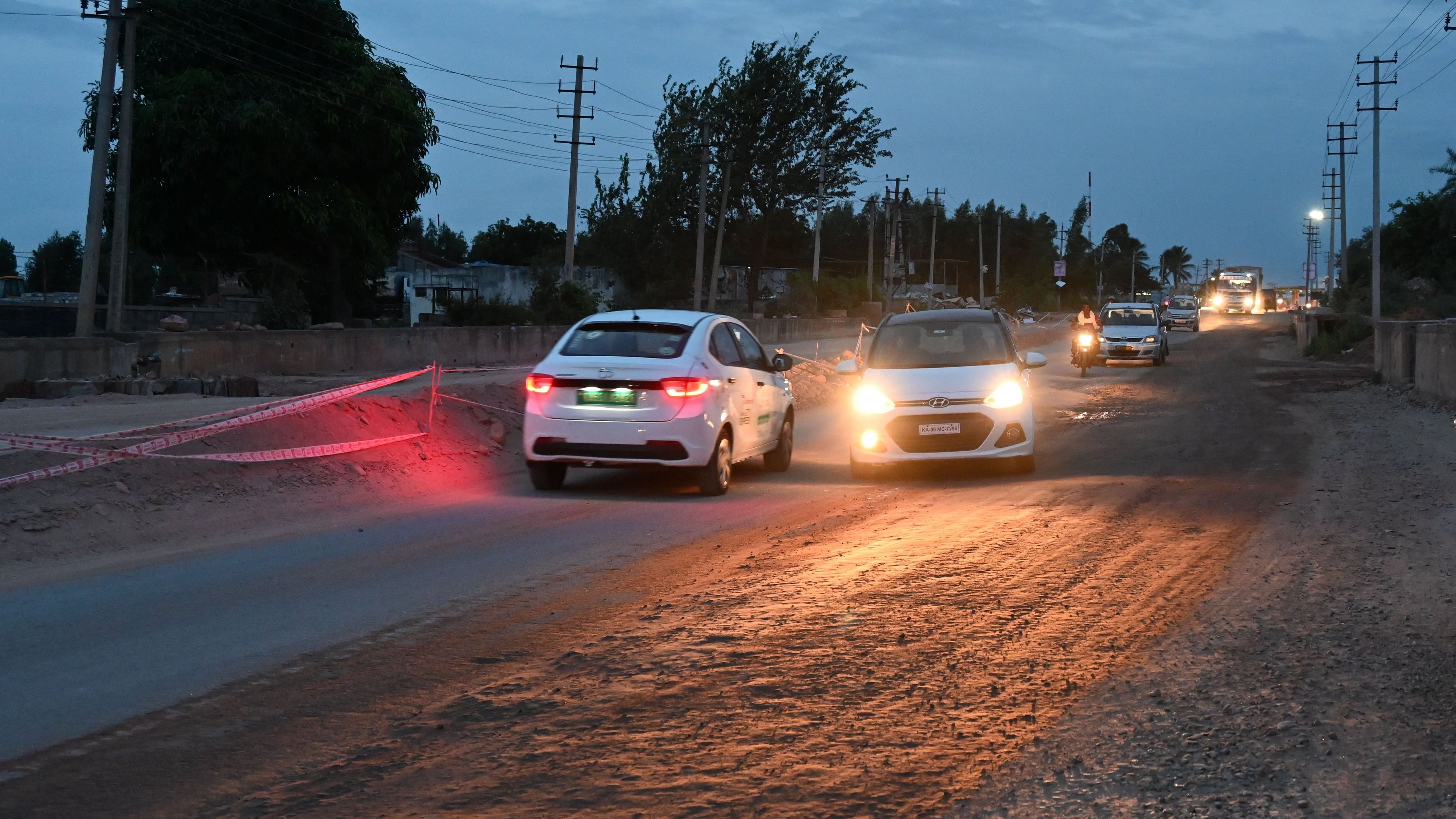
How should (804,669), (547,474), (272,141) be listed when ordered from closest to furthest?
(804,669) → (547,474) → (272,141)

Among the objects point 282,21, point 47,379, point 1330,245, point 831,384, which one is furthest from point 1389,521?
point 1330,245

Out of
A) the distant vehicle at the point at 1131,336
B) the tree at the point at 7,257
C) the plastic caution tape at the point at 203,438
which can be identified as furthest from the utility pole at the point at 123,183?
the tree at the point at 7,257

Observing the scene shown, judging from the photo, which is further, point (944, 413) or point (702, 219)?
point (702, 219)

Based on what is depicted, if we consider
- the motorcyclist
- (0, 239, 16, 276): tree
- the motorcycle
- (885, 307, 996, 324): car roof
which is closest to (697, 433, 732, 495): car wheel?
(885, 307, 996, 324): car roof

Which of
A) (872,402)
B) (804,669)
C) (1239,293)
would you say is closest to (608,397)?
(872,402)

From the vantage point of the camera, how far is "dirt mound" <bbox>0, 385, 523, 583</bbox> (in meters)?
9.30

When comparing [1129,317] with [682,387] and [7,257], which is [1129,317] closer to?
[682,387]

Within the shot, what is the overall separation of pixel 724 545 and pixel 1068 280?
142 metres

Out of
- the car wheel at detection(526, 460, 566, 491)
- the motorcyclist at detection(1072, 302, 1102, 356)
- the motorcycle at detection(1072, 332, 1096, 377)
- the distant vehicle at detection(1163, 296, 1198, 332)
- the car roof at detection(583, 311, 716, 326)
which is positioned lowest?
the car wheel at detection(526, 460, 566, 491)

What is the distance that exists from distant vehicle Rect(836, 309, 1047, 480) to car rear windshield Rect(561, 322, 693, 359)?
2.10 metres

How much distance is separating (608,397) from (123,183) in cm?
2498

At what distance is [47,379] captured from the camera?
23.5 meters

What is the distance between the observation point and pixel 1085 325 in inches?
1307

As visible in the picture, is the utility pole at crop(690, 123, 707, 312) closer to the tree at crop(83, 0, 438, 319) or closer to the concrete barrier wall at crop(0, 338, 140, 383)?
the tree at crop(83, 0, 438, 319)
